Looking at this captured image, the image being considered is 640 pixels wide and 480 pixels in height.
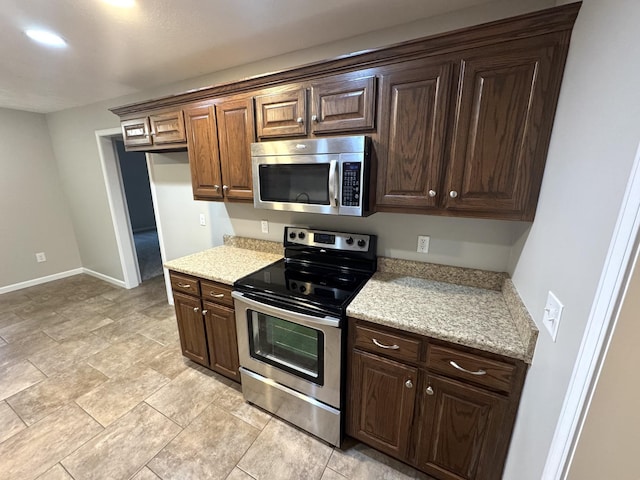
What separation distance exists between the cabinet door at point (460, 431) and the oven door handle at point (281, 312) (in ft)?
1.76

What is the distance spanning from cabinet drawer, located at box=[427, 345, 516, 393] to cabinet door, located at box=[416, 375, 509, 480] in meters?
0.05

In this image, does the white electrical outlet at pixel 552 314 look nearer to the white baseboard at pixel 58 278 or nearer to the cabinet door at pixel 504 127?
the cabinet door at pixel 504 127

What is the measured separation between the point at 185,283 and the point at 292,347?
985 mm

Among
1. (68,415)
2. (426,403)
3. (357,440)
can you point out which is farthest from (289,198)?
(68,415)

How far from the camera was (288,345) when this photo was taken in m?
1.72

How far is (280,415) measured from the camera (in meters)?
1.81

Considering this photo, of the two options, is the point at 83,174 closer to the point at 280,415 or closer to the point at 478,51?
the point at 280,415

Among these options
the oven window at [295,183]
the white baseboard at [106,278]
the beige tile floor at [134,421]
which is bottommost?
the beige tile floor at [134,421]

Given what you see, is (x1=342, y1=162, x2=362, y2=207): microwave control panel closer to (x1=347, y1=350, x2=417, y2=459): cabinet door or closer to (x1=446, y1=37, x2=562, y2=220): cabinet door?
(x1=446, y1=37, x2=562, y2=220): cabinet door

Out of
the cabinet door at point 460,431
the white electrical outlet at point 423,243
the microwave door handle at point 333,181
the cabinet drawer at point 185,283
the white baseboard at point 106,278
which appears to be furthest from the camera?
the white baseboard at point 106,278

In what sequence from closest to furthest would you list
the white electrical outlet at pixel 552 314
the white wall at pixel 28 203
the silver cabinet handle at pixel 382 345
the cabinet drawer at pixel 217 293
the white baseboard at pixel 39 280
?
the white electrical outlet at pixel 552 314, the silver cabinet handle at pixel 382 345, the cabinet drawer at pixel 217 293, the white wall at pixel 28 203, the white baseboard at pixel 39 280

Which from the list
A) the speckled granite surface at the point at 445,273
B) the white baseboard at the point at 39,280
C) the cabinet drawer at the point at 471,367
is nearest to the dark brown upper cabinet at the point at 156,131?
the speckled granite surface at the point at 445,273

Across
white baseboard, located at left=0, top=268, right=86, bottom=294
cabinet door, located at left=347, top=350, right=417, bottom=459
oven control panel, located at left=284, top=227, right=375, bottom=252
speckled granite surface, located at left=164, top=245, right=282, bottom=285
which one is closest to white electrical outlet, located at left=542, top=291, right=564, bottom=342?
cabinet door, located at left=347, top=350, right=417, bottom=459

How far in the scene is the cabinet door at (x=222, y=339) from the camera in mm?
1910
